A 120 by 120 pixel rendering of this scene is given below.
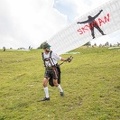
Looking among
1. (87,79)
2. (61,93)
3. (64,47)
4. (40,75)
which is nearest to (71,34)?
(64,47)

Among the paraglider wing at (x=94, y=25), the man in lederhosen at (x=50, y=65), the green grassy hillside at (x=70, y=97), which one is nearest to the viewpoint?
the green grassy hillside at (x=70, y=97)

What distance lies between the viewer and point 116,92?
69.2ft

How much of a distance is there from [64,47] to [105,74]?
8.39 metres

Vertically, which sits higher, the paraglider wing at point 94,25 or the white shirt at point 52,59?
the paraglider wing at point 94,25

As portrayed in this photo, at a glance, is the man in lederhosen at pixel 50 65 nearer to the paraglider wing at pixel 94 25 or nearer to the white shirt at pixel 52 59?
the white shirt at pixel 52 59

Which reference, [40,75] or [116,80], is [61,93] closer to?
[116,80]

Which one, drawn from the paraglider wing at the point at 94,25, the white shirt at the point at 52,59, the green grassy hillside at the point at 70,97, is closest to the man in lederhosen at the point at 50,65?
the white shirt at the point at 52,59

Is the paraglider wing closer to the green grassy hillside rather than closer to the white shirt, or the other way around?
the white shirt

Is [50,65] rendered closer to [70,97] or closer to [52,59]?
[52,59]

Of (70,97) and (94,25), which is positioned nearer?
(94,25)

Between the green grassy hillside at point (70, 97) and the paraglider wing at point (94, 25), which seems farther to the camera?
the paraglider wing at point (94, 25)

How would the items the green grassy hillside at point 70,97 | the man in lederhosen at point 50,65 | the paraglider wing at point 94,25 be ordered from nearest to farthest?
the green grassy hillside at point 70,97
the paraglider wing at point 94,25
the man in lederhosen at point 50,65

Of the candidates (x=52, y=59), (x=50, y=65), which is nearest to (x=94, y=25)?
(x=52, y=59)

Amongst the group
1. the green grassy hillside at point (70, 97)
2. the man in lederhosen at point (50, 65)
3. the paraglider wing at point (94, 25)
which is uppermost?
the paraglider wing at point (94, 25)
